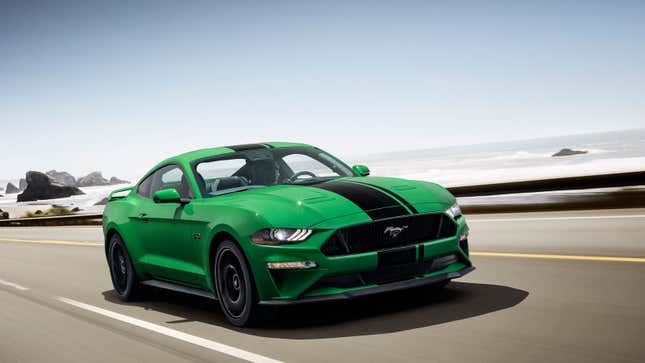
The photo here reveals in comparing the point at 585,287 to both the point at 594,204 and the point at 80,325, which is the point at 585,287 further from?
the point at 594,204

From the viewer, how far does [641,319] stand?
5.43 metres

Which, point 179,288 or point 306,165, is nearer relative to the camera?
point 179,288

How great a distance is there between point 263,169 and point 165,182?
1346 mm

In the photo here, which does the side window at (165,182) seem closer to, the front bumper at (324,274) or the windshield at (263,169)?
the windshield at (263,169)

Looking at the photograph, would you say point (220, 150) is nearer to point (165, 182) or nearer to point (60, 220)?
point (165, 182)

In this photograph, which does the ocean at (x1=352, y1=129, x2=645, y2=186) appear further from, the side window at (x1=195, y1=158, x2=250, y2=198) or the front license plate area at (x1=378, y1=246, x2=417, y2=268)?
the front license plate area at (x1=378, y1=246, x2=417, y2=268)

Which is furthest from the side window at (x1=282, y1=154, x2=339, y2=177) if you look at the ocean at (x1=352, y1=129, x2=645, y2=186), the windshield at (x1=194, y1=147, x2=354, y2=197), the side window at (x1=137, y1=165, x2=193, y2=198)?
the ocean at (x1=352, y1=129, x2=645, y2=186)

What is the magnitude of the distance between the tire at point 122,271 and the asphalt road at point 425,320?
0.16m

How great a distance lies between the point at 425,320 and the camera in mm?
6008

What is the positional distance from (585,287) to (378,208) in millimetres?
1965

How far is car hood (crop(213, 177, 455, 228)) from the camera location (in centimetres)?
600

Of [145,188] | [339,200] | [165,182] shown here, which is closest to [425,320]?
[339,200]

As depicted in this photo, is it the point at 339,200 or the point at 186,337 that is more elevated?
the point at 339,200

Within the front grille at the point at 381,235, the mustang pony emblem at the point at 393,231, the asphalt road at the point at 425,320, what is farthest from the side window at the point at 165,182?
the mustang pony emblem at the point at 393,231
